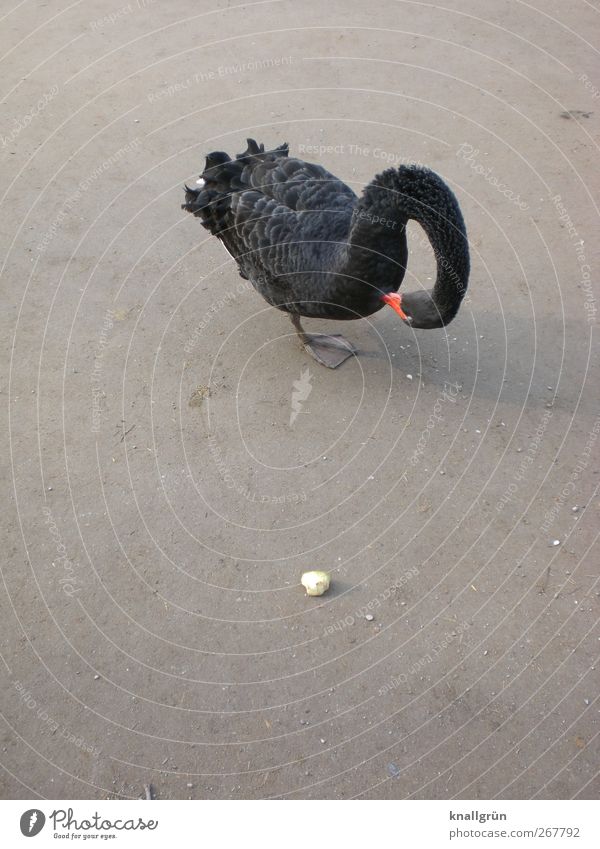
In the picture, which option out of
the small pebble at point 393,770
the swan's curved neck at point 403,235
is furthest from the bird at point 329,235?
the small pebble at point 393,770

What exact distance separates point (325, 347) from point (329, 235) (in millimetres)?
1000

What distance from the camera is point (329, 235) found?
190 inches

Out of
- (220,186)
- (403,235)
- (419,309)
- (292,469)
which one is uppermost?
(220,186)

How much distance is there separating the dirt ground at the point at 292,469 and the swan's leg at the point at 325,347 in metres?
0.09

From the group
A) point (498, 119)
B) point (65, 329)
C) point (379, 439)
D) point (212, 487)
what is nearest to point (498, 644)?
point (379, 439)

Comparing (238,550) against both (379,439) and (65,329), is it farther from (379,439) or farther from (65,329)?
(65,329)

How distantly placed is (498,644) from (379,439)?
5.16ft

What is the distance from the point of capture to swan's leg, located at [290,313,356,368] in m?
5.49

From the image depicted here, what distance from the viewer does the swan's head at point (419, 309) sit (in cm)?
445

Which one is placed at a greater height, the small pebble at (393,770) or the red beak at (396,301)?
the red beak at (396,301)

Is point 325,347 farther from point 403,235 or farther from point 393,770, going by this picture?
point 393,770

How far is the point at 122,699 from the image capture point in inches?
154

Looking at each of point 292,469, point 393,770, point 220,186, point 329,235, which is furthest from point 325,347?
point 393,770

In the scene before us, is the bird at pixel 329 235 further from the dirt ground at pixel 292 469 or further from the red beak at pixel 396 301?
the dirt ground at pixel 292 469
